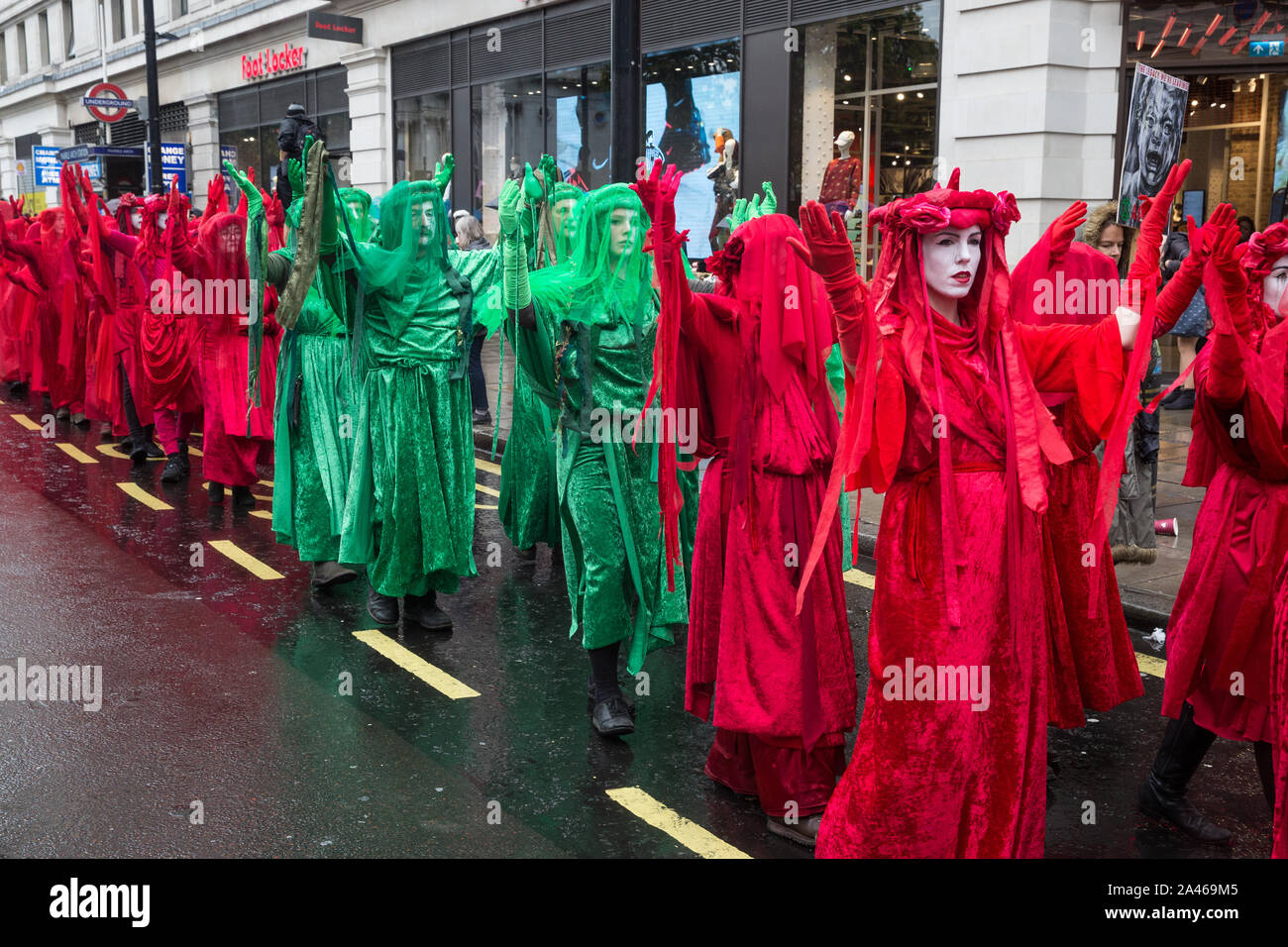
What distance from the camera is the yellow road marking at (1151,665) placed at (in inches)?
220

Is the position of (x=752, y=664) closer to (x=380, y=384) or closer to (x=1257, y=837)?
(x=1257, y=837)

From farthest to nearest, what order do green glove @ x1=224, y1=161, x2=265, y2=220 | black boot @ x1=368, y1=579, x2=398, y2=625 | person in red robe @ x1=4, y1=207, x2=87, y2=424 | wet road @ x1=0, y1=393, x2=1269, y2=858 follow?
person in red robe @ x1=4, y1=207, x2=87, y2=424 < green glove @ x1=224, y1=161, x2=265, y2=220 < black boot @ x1=368, y1=579, x2=398, y2=625 < wet road @ x1=0, y1=393, x2=1269, y2=858

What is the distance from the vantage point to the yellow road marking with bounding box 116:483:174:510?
9.08 metres

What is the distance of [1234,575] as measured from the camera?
12.8ft

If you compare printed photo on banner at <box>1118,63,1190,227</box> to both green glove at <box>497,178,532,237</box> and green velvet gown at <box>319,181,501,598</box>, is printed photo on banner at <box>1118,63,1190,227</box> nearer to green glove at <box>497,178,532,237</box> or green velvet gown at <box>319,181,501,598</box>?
green glove at <box>497,178,532,237</box>

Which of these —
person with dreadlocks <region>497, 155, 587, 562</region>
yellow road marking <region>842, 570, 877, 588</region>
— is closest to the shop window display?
person with dreadlocks <region>497, 155, 587, 562</region>

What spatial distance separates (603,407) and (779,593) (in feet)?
3.74

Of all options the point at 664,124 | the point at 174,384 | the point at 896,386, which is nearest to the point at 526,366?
the point at 896,386

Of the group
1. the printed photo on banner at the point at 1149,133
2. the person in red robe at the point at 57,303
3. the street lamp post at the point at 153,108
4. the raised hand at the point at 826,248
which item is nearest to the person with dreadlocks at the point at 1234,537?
the raised hand at the point at 826,248

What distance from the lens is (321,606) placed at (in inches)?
264

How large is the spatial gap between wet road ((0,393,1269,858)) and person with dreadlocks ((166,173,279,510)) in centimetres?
159

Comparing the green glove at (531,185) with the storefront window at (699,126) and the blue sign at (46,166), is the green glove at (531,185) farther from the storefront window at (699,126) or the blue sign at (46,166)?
the blue sign at (46,166)

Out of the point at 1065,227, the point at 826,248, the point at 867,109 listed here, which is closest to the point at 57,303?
the point at 867,109

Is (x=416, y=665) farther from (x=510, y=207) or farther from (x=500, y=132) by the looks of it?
(x=500, y=132)
